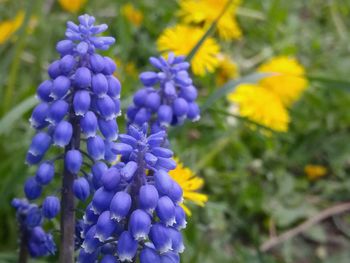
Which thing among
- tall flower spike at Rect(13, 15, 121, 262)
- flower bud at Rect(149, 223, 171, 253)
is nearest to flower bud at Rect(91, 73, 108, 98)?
tall flower spike at Rect(13, 15, 121, 262)

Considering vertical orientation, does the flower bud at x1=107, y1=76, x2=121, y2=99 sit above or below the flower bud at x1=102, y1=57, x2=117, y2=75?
below

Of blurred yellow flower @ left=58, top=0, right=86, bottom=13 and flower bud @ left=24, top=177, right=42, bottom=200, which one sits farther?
blurred yellow flower @ left=58, top=0, right=86, bottom=13

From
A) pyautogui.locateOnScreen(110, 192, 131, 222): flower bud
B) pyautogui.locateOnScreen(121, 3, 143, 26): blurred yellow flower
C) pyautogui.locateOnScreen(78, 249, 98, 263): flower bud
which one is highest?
pyautogui.locateOnScreen(121, 3, 143, 26): blurred yellow flower

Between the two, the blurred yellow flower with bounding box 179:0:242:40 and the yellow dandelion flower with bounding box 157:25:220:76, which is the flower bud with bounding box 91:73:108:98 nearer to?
the yellow dandelion flower with bounding box 157:25:220:76

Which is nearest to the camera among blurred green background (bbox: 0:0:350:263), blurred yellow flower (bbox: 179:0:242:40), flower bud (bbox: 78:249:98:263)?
flower bud (bbox: 78:249:98:263)

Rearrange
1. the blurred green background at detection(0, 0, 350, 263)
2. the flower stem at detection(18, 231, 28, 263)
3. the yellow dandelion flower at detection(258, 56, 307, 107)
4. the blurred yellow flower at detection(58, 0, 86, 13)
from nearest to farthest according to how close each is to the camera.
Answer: the flower stem at detection(18, 231, 28, 263), the blurred green background at detection(0, 0, 350, 263), the yellow dandelion flower at detection(258, 56, 307, 107), the blurred yellow flower at detection(58, 0, 86, 13)

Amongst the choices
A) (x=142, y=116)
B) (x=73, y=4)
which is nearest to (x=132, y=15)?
(x=73, y=4)

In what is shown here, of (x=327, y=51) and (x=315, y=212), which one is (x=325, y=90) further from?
(x=315, y=212)

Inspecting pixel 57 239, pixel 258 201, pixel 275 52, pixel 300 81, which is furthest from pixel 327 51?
pixel 57 239
